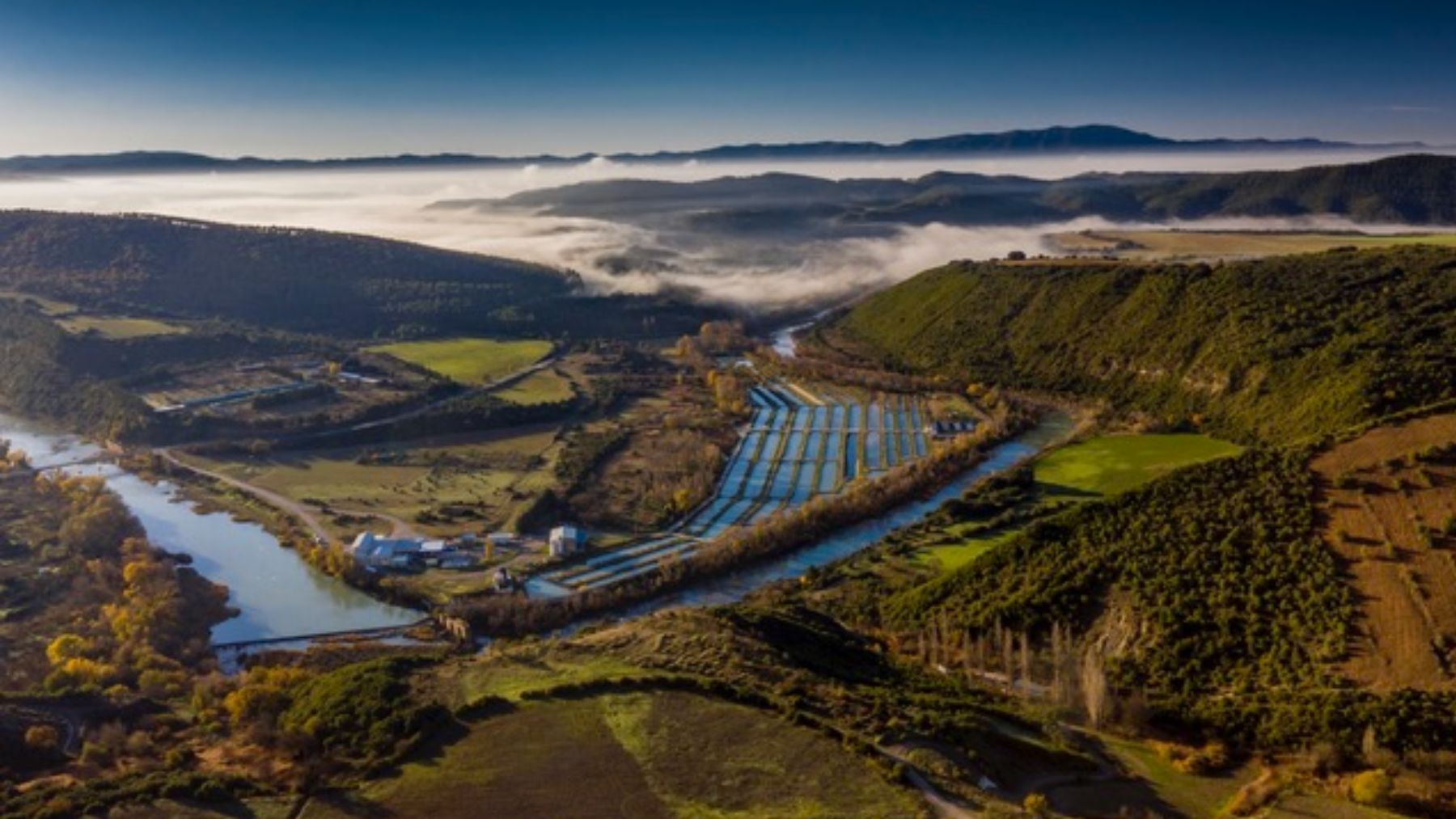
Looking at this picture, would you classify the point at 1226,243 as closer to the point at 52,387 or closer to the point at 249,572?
the point at 249,572

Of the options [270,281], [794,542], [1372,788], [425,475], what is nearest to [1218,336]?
[794,542]

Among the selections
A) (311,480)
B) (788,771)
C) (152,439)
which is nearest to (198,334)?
(152,439)

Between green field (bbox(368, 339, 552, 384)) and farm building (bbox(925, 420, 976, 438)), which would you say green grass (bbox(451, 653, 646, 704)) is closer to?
farm building (bbox(925, 420, 976, 438))

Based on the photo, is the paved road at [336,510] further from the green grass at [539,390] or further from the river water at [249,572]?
the river water at [249,572]

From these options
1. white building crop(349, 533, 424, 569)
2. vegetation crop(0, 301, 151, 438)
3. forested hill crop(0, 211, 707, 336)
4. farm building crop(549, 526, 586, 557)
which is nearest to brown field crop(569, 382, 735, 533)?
farm building crop(549, 526, 586, 557)

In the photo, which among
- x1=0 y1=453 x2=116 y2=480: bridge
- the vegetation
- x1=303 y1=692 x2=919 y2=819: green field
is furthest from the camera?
the vegetation

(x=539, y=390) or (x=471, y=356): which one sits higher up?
(x=471, y=356)

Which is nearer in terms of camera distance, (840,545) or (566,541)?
(566,541)
